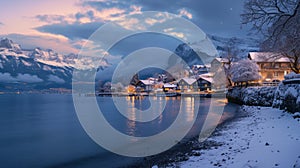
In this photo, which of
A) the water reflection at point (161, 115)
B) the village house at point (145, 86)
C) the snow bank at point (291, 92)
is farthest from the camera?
the village house at point (145, 86)

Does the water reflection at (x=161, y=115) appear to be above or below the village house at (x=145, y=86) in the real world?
below

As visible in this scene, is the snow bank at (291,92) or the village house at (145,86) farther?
the village house at (145,86)

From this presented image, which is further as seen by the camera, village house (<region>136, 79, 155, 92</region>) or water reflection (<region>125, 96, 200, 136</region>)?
village house (<region>136, 79, 155, 92</region>)

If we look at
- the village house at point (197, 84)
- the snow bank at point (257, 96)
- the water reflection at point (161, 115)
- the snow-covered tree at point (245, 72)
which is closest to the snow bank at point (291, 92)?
the water reflection at point (161, 115)

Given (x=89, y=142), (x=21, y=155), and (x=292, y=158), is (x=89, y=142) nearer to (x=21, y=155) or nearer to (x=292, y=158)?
(x=21, y=155)

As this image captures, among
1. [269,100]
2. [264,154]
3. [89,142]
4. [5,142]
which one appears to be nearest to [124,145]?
[89,142]

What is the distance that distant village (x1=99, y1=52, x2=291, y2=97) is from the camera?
59206 mm

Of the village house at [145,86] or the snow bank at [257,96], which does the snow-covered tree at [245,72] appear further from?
the village house at [145,86]

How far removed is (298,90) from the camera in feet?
54.2

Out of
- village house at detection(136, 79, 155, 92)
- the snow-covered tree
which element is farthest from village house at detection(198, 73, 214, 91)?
the snow-covered tree

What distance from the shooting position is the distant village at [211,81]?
5921 centimetres

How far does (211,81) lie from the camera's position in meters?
101

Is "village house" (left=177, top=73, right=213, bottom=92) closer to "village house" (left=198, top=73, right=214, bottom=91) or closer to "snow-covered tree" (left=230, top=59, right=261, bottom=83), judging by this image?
"village house" (left=198, top=73, right=214, bottom=91)

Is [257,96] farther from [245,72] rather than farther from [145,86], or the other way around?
[145,86]
